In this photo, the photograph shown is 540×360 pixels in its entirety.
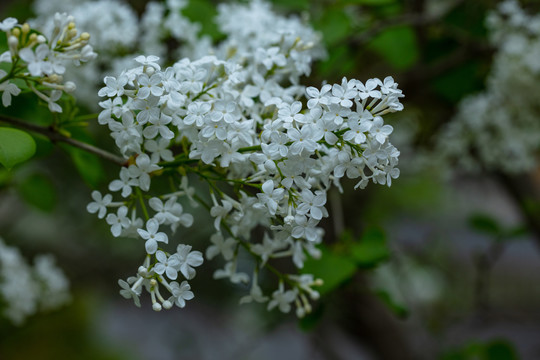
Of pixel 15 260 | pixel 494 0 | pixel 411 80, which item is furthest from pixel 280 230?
pixel 494 0

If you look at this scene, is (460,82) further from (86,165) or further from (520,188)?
(86,165)

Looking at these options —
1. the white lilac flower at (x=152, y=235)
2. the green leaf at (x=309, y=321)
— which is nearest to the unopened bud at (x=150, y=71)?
the white lilac flower at (x=152, y=235)

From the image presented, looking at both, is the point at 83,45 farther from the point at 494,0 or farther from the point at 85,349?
the point at 85,349

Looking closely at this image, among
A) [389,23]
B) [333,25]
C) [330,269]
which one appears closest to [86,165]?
[330,269]

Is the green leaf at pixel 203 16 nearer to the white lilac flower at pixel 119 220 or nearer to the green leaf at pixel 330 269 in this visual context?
the green leaf at pixel 330 269

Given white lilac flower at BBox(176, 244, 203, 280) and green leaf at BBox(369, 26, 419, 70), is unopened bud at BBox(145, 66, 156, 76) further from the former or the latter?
green leaf at BBox(369, 26, 419, 70)

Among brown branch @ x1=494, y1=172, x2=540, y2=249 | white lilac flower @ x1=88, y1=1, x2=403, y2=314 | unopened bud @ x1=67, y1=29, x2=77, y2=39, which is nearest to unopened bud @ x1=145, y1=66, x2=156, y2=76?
white lilac flower @ x1=88, y1=1, x2=403, y2=314

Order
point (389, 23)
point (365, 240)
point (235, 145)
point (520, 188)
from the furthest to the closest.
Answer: point (520, 188), point (389, 23), point (365, 240), point (235, 145)

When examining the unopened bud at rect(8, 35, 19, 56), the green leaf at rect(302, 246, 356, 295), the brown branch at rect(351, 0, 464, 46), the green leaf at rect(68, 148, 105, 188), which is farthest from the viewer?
the brown branch at rect(351, 0, 464, 46)
